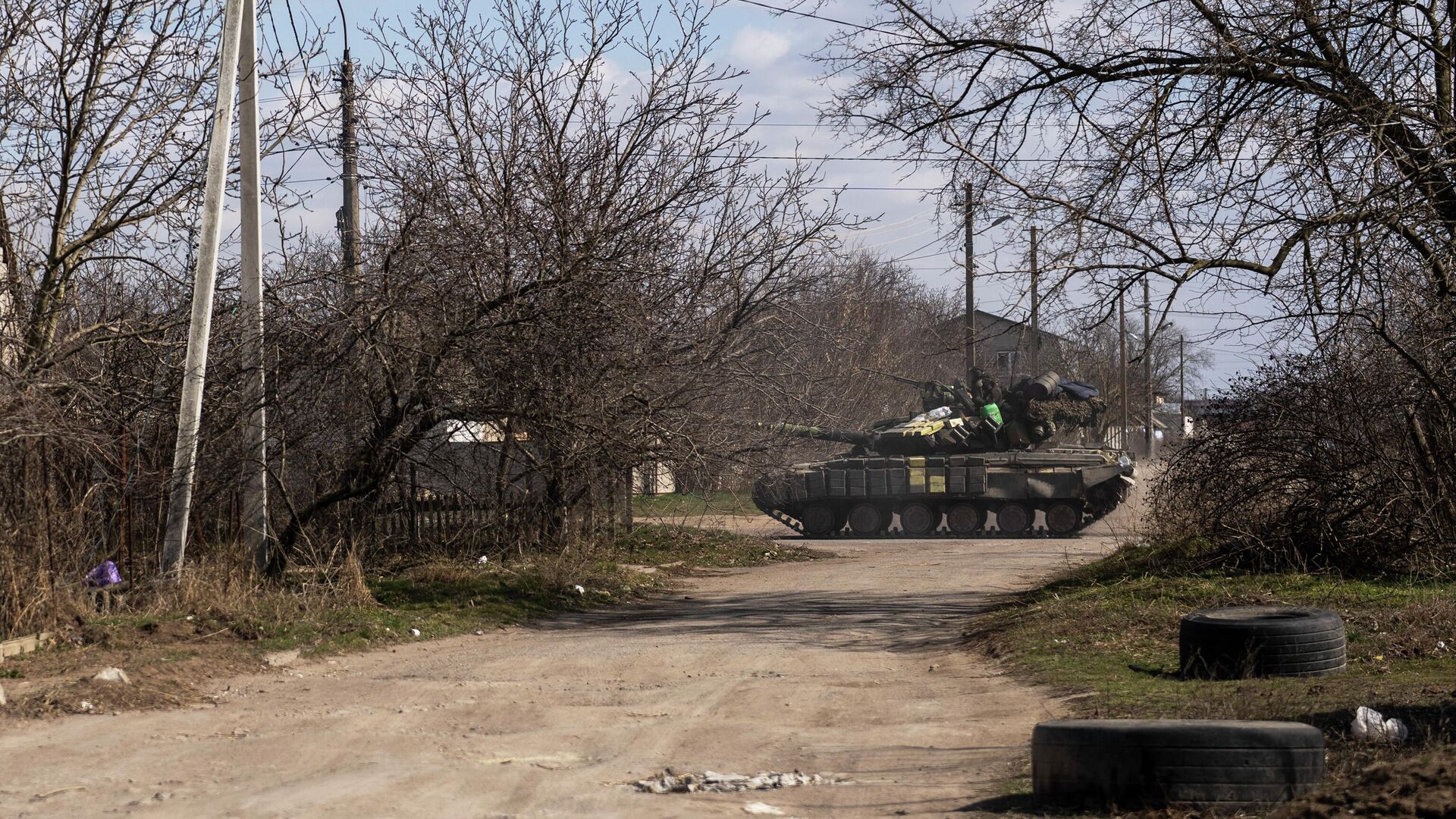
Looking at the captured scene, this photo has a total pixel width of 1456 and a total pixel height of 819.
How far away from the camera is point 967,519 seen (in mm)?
28500

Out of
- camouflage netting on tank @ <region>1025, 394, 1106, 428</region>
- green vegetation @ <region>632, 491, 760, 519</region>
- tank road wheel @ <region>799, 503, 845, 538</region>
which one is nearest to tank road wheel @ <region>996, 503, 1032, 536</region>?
camouflage netting on tank @ <region>1025, 394, 1106, 428</region>

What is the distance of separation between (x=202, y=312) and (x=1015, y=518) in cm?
2020

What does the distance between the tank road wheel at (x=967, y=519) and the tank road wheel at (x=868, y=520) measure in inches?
59.5

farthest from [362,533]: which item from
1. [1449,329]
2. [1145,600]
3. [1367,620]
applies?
[1449,329]

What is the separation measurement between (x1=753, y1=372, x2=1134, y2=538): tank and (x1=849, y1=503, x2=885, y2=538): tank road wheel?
2 centimetres

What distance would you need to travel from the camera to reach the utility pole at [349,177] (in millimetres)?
13297

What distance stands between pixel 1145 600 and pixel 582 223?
6.50m

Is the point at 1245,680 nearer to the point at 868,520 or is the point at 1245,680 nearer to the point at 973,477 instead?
the point at 973,477

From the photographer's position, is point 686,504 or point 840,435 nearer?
point 840,435

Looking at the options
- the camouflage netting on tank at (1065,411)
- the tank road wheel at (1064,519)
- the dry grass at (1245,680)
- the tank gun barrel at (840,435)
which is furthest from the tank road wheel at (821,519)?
the dry grass at (1245,680)

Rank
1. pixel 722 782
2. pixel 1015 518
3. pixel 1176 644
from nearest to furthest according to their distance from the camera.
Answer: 1. pixel 722 782
2. pixel 1176 644
3. pixel 1015 518

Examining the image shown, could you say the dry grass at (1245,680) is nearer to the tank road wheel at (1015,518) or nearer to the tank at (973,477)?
the tank at (973,477)

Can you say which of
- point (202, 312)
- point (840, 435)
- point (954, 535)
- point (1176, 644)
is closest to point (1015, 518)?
point (954, 535)

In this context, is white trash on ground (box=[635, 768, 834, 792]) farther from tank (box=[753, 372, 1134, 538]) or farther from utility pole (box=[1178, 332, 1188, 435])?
tank (box=[753, 372, 1134, 538])
